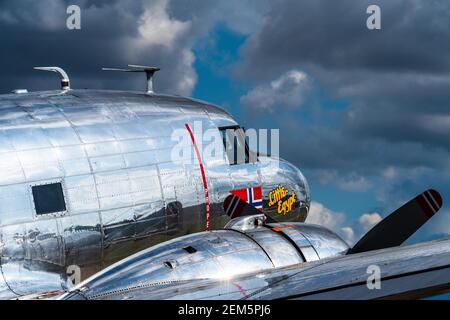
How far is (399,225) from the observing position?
1060 cm

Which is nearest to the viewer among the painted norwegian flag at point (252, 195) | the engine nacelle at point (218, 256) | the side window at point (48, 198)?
the engine nacelle at point (218, 256)

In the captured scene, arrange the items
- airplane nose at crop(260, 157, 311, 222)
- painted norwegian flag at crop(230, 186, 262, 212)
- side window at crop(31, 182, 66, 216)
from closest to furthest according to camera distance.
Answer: side window at crop(31, 182, 66, 216) → painted norwegian flag at crop(230, 186, 262, 212) → airplane nose at crop(260, 157, 311, 222)

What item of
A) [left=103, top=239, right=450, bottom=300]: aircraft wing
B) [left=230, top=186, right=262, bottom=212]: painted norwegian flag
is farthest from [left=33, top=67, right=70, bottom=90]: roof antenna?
[left=103, top=239, right=450, bottom=300]: aircraft wing

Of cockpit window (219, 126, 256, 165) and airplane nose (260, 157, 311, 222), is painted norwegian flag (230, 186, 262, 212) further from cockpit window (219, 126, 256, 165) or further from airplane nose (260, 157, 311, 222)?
cockpit window (219, 126, 256, 165)

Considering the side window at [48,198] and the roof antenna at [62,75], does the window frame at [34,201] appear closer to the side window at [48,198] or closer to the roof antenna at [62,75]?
the side window at [48,198]

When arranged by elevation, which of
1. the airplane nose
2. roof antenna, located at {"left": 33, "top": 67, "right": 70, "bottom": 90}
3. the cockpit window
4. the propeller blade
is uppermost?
roof antenna, located at {"left": 33, "top": 67, "right": 70, "bottom": 90}

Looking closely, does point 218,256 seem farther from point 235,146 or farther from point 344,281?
point 235,146

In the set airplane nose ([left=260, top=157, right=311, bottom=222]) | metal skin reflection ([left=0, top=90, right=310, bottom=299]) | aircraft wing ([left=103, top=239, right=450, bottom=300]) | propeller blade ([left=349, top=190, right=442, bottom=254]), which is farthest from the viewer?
airplane nose ([left=260, top=157, right=311, bottom=222])

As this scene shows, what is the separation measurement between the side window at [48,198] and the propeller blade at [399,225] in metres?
4.96

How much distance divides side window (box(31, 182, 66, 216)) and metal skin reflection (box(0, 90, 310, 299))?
82 mm

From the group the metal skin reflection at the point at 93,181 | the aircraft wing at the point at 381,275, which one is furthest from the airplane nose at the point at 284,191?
the aircraft wing at the point at 381,275

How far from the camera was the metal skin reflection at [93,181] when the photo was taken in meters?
11.4

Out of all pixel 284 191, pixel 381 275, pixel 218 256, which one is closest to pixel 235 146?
pixel 284 191

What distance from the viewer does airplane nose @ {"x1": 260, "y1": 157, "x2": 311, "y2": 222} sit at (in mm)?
15117
